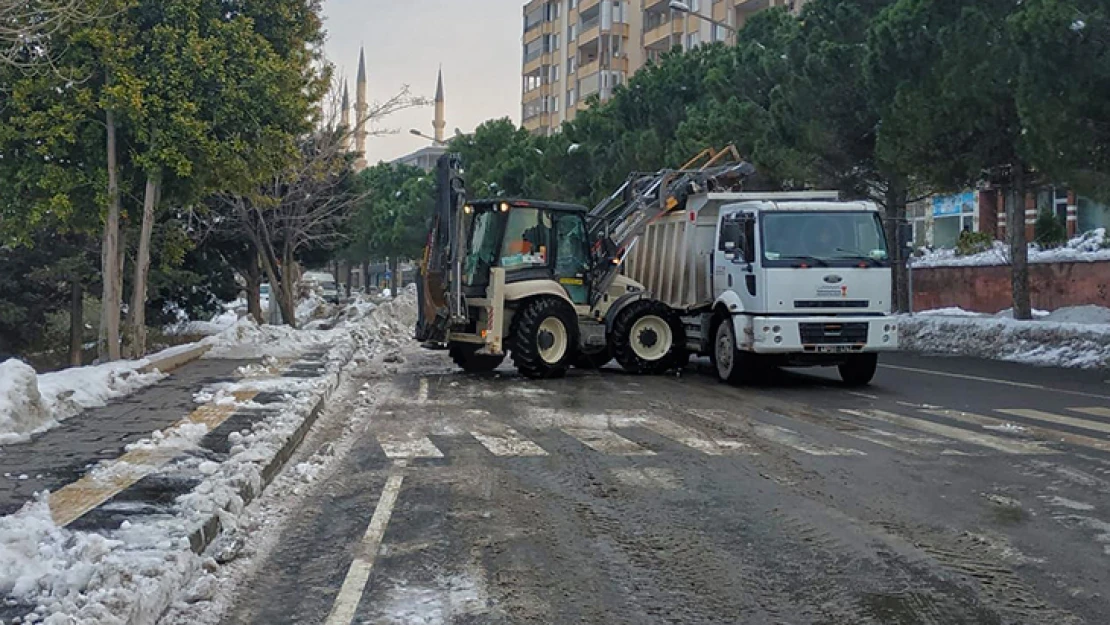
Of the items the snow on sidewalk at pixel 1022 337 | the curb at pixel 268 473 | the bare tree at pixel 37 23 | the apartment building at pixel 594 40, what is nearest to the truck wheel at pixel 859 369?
the snow on sidewalk at pixel 1022 337

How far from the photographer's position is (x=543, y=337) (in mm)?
18312

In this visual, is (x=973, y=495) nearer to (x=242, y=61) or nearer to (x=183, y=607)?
(x=183, y=607)

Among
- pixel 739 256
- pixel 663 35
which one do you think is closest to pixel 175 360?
pixel 739 256

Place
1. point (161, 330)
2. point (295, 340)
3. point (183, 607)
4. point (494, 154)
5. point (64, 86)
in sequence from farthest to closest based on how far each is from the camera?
point (494, 154), point (161, 330), point (295, 340), point (64, 86), point (183, 607)

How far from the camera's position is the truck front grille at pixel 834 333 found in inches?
648

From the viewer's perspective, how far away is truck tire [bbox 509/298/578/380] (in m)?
18.1

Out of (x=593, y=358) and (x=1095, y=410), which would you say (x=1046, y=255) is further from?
(x=1095, y=410)

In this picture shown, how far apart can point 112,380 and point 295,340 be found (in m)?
10.5

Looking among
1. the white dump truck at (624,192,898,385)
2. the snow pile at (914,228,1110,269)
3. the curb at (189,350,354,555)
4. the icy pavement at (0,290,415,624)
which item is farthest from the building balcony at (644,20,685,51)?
the icy pavement at (0,290,415,624)

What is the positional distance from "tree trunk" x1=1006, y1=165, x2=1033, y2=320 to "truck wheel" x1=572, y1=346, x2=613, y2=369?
36.8ft

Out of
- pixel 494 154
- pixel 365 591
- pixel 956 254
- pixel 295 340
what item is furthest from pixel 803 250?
pixel 494 154

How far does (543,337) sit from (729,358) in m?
2.94

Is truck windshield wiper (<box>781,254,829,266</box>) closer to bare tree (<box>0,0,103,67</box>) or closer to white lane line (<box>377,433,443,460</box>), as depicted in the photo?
white lane line (<box>377,433,443,460</box>)

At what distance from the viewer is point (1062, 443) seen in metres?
11.4
